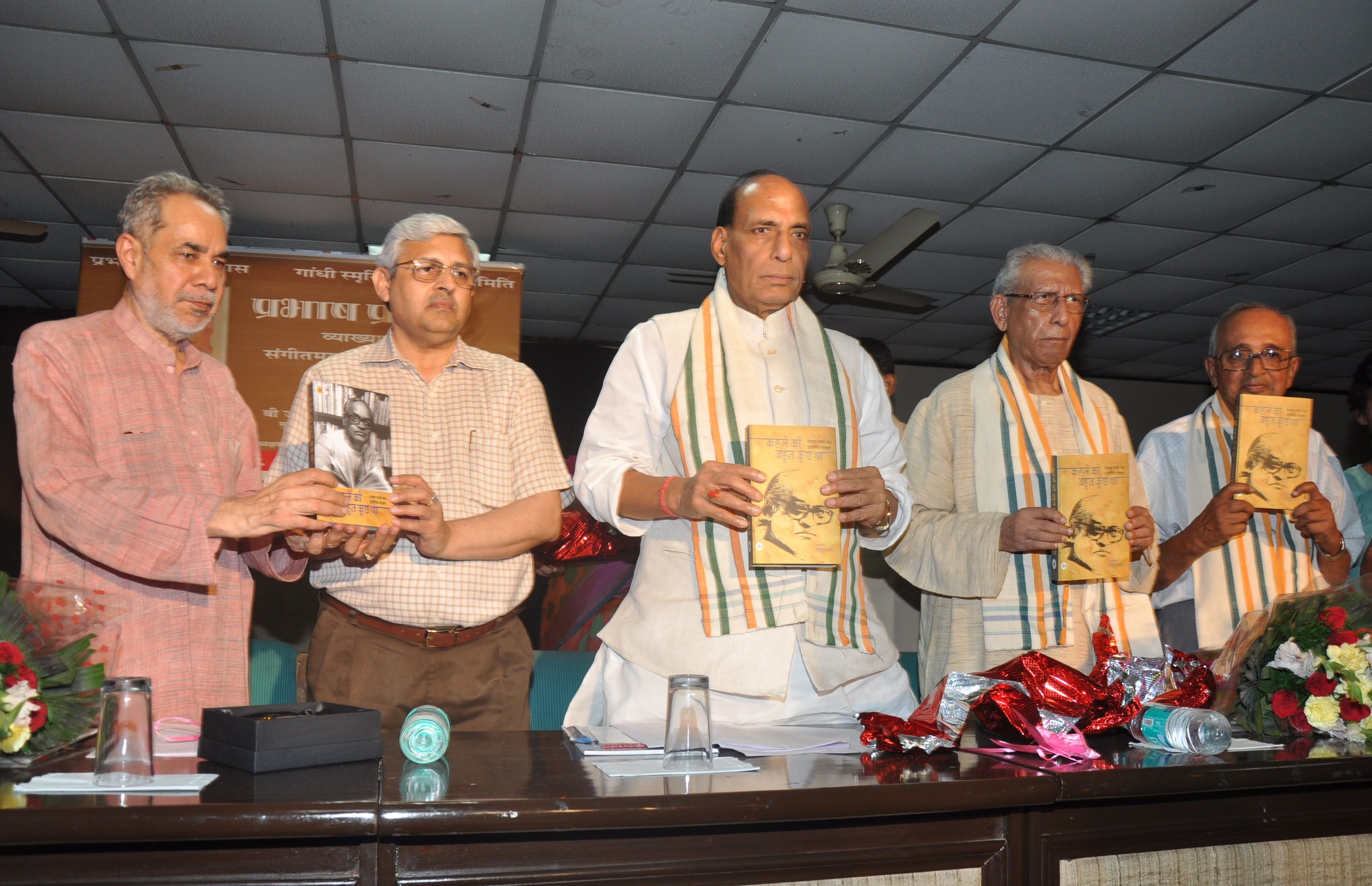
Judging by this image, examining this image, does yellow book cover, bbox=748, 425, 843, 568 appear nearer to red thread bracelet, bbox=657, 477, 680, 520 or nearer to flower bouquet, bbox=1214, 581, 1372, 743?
red thread bracelet, bbox=657, 477, 680, 520

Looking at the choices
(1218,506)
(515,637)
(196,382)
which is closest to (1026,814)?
(515,637)

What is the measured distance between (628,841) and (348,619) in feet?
4.16

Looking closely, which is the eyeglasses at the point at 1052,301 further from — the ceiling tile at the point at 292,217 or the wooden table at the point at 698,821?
the ceiling tile at the point at 292,217

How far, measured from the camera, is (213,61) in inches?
176

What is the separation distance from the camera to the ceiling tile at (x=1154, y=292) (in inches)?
291

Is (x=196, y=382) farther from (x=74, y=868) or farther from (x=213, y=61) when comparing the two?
(x=213, y=61)

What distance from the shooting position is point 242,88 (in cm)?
470

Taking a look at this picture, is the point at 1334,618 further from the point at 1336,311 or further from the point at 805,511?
the point at 1336,311

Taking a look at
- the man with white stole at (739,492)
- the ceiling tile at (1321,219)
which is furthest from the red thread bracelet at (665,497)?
the ceiling tile at (1321,219)

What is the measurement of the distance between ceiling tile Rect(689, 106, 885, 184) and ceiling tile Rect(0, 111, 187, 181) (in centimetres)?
273

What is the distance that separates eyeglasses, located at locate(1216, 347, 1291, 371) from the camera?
2943 millimetres

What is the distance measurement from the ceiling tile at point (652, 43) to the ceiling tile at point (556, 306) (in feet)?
10.9

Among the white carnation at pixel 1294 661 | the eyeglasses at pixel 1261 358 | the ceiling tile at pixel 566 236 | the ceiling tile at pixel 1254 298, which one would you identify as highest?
the ceiling tile at pixel 566 236

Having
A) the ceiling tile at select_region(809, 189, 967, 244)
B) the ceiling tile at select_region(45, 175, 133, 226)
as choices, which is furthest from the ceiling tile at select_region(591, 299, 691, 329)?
the ceiling tile at select_region(45, 175, 133, 226)
